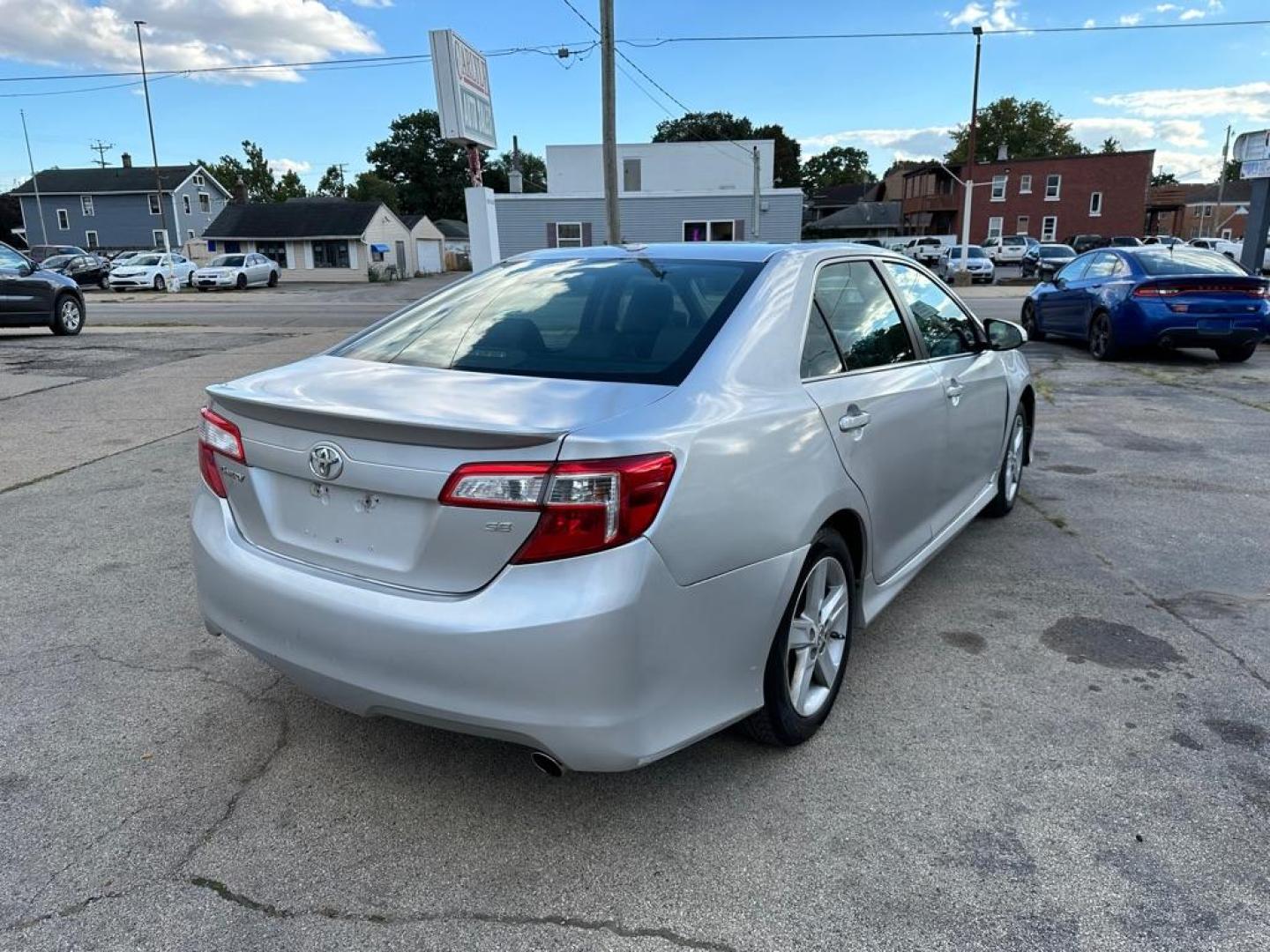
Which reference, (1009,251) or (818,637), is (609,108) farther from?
(1009,251)

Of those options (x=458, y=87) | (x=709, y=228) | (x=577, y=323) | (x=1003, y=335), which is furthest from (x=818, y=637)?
(x=709, y=228)

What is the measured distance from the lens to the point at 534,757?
2305mm

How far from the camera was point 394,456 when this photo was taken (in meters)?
2.28

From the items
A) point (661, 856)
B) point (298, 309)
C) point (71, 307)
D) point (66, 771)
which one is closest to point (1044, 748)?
point (661, 856)

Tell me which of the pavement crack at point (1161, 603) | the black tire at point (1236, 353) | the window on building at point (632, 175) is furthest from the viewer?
the window on building at point (632, 175)

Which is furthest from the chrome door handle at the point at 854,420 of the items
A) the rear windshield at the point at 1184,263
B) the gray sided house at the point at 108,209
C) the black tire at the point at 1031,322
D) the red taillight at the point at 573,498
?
the gray sided house at the point at 108,209

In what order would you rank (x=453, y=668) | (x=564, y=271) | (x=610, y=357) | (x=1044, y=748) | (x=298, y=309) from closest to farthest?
1. (x=453, y=668)
2. (x=610, y=357)
3. (x=1044, y=748)
4. (x=564, y=271)
5. (x=298, y=309)

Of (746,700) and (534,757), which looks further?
(746,700)

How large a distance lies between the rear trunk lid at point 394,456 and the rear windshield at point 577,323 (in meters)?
0.15

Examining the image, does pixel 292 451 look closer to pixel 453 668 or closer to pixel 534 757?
pixel 453 668

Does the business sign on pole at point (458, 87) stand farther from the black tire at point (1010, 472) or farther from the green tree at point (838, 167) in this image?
→ the green tree at point (838, 167)

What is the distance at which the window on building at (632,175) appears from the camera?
43250 millimetres

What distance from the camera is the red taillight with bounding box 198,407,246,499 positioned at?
106 inches

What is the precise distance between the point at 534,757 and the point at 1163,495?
5187mm
